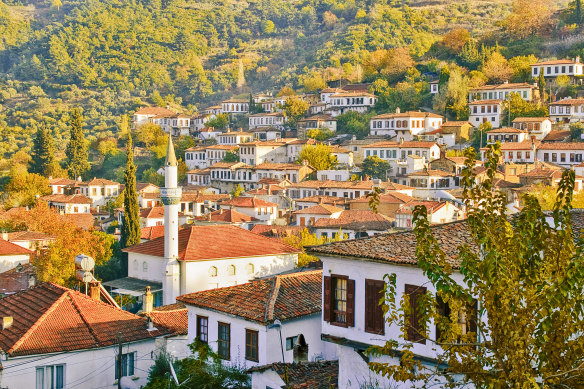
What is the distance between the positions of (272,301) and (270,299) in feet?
0.59

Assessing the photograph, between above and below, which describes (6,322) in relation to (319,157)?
below

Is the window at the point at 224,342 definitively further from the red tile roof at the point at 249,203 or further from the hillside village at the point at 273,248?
the red tile roof at the point at 249,203

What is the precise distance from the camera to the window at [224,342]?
1844 cm

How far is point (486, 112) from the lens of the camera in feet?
246

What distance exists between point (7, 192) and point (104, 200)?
29.2 ft

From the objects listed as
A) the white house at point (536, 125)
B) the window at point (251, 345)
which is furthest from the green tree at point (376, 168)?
the window at point (251, 345)

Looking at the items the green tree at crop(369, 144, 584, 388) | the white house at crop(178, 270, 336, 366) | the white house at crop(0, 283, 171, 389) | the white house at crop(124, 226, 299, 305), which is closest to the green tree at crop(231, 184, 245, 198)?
the white house at crop(124, 226, 299, 305)

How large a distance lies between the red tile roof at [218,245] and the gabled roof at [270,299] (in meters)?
10.8

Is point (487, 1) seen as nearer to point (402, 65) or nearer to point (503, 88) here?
point (402, 65)

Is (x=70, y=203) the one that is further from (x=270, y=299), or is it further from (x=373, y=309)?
(x=373, y=309)

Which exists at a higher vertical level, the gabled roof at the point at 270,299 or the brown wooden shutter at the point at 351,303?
the brown wooden shutter at the point at 351,303

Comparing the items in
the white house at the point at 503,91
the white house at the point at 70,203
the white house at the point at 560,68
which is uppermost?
the white house at the point at 560,68

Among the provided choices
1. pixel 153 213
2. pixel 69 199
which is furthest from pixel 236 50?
pixel 153 213

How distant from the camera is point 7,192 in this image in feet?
238
